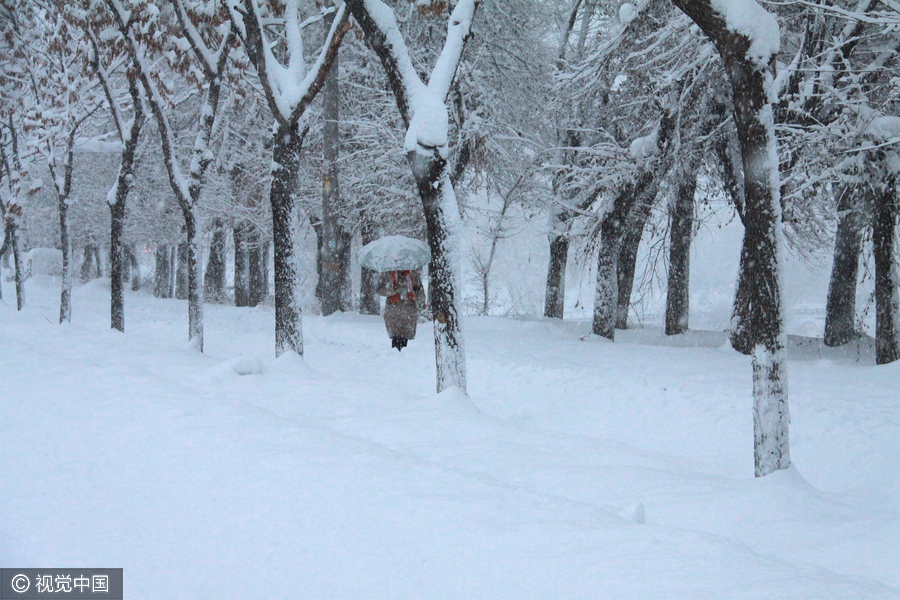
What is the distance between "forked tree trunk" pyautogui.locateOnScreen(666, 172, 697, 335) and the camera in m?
15.2

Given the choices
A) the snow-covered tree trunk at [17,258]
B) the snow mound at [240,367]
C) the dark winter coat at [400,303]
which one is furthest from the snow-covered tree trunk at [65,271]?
the snow mound at [240,367]

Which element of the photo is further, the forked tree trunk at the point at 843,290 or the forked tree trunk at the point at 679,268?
the forked tree trunk at the point at 679,268

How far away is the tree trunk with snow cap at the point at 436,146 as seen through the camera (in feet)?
23.0

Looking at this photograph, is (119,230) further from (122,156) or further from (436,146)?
(436,146)

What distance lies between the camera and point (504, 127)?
53.0ft

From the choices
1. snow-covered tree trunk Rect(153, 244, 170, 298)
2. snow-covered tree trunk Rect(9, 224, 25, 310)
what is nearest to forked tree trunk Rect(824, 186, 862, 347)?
snow-covered tree trunk Rect(9, 224, 25, 310)

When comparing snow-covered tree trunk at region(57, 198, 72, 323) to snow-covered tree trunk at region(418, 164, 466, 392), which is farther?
snow-covered tree trunk at region(57, 198, 72, 323)

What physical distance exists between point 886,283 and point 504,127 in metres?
9.17

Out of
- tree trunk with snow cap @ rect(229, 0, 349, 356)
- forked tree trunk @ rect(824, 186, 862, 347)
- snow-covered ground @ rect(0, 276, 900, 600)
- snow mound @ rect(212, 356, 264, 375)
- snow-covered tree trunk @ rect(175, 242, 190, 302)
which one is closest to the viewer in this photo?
snow-covered ground @ rect(0, 276, 900, 600)

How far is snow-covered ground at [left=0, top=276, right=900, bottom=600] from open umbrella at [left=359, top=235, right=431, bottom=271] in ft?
13.7

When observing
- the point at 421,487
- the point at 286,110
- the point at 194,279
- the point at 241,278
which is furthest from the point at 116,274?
the point at 421,487

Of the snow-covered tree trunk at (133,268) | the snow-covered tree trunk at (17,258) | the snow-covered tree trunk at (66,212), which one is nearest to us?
the snow-covered tree trunk at (66,212)

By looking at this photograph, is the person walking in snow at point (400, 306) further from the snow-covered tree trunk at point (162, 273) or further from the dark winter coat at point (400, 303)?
the snow-covered tree trunk at point (162, 273)

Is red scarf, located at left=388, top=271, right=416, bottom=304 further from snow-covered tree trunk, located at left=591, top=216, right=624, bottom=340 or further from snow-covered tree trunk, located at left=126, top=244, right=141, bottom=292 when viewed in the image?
snow-covered tree trunk, located at left=126, top=244, right=141, bottom=292
